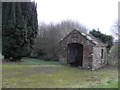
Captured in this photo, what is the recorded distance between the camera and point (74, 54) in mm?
22797

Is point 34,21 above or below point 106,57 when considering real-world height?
above

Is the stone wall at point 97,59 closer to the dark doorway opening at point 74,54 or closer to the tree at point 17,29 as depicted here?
the dark doorway opening at point 74,54

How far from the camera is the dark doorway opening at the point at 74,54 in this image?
850 inches

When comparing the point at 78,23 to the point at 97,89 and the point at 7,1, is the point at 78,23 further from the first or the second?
the point at 97,89

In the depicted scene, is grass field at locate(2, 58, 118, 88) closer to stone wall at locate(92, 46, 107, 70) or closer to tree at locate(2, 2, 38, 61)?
stone wall at locate(92, 46, 107, 70)

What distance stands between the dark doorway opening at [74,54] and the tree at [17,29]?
376 cm

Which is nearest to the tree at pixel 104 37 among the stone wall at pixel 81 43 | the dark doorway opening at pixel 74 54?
the dark doorway opening at pixel 74 54

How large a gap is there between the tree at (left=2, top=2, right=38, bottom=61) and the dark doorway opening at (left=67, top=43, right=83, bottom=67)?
3.76 m

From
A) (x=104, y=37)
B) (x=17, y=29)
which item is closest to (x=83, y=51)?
(x=104, y=37)

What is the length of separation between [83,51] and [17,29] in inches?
239

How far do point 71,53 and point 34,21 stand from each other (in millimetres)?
4674

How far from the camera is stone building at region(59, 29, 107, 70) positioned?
19.5 metres

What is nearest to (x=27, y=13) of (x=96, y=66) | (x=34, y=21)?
(x=34, y=21)

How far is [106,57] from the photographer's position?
2328 cm
